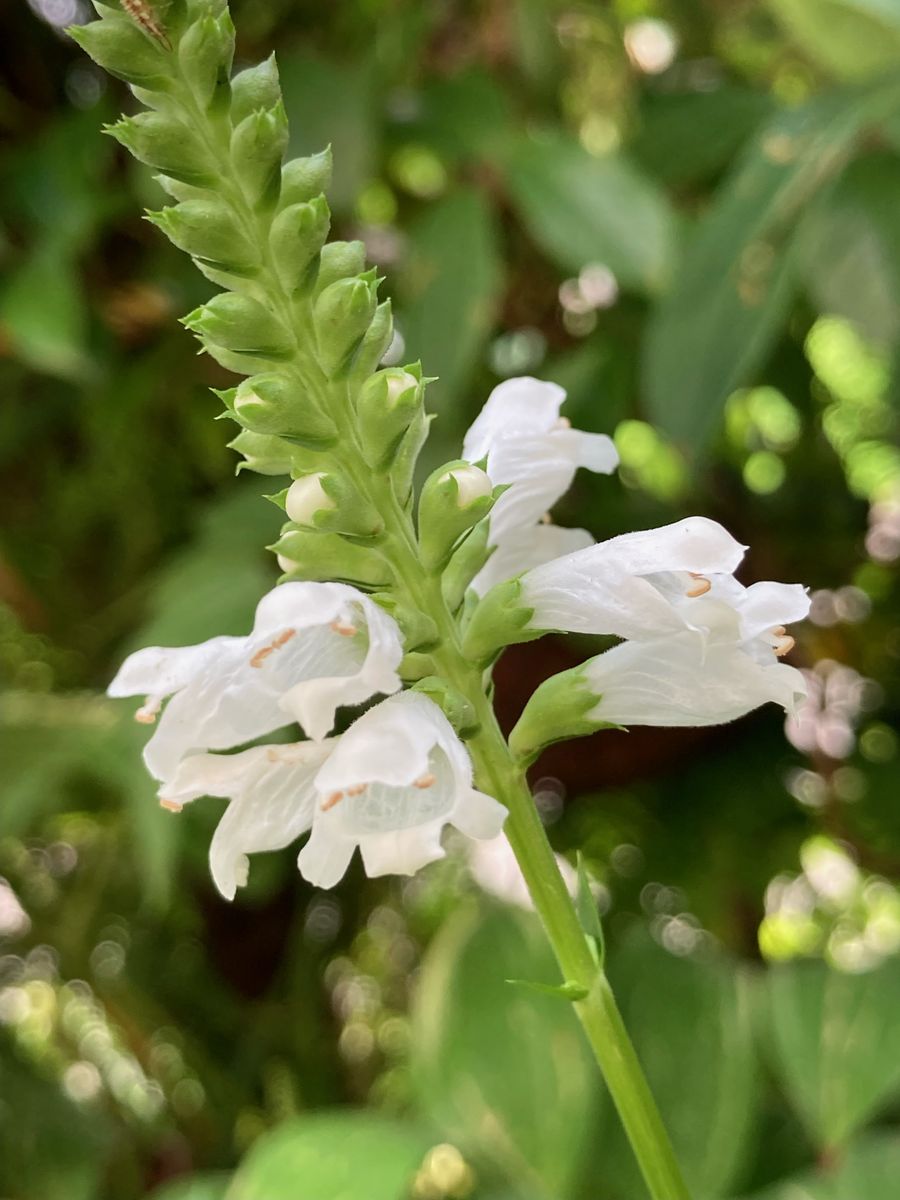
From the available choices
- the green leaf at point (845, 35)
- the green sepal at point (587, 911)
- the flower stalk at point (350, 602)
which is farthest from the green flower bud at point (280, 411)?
the green leaf at point (845, 35)

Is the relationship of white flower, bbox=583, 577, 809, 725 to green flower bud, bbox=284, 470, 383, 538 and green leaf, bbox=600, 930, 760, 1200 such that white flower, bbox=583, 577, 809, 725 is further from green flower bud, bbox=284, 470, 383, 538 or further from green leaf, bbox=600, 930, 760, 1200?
green leaf, bbox=600, 930, 760, 1200

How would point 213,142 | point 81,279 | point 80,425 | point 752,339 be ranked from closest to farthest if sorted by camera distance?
point 213,142 → point 752,339 → point 81,279 → point 80,425

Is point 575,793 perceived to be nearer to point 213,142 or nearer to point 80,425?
point 80,425

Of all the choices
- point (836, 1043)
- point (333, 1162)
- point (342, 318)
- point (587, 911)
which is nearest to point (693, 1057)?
point (836, 1043)

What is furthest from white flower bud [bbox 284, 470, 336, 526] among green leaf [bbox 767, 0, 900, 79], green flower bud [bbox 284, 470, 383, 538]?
green leaf [bbox 767, 0, 900, 79]

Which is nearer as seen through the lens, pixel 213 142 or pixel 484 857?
pixel 213 142

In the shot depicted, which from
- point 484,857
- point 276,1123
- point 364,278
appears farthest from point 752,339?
point 276,1123
